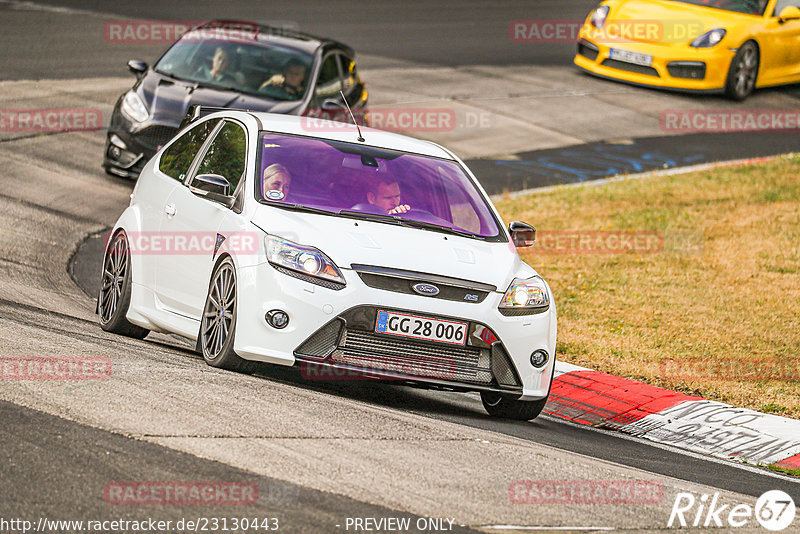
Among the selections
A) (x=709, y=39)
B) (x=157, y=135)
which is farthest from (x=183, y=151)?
(x=709, y=39)

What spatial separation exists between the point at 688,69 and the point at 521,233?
14.7 meters

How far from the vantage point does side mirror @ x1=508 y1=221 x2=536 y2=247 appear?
8586mm

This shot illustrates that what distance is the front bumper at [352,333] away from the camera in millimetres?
7289

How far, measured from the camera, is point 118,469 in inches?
210

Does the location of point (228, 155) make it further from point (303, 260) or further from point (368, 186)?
point (303, 260)

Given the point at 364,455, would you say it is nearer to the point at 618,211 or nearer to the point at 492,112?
the point at 618,211

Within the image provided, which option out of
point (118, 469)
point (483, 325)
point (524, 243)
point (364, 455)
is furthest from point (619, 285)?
point (118, 469)

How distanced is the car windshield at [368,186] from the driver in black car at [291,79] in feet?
21.7

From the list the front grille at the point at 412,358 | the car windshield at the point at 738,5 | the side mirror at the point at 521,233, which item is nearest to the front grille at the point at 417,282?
the front grille at the point at 412,358

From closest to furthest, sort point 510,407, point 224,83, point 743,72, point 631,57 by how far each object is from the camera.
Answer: point 510,407, point 224,83, point 743,72, point 631,57

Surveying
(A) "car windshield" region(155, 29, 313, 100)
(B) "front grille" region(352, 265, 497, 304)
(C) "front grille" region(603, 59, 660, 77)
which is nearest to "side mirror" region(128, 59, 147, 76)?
(A) "car windshield" region(155, 29, 313, 100)

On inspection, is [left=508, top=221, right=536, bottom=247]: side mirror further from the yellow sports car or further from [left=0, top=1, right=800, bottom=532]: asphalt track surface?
the yellow sports car

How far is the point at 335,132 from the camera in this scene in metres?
8.98

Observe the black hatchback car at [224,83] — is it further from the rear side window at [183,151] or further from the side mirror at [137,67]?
the rear side window at [183,151]
